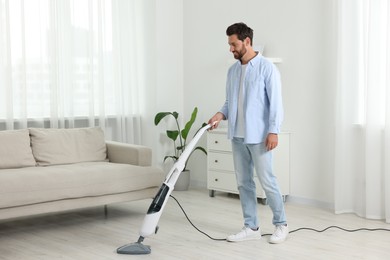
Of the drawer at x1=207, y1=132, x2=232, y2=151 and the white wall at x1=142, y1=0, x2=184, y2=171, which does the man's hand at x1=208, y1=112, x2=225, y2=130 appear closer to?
the drawer at x1=207, y1=132, x2=232, y2=151

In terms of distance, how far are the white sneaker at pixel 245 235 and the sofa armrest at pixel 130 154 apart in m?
1.18

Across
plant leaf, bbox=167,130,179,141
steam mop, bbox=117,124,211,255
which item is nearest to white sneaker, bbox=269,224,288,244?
steam mop, bbox=117,124,211,255

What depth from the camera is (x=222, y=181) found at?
5.83 metres

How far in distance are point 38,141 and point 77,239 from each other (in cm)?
106

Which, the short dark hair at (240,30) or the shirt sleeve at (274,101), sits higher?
the short dark hair at (240,30)

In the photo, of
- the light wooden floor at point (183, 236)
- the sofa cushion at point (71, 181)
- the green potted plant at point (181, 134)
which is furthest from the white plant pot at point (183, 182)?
A: the sofa cushion at point (71, 181)

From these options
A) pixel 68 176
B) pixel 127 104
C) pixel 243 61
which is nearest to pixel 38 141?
pixel 68 176

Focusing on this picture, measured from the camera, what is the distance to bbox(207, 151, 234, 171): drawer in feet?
18.9

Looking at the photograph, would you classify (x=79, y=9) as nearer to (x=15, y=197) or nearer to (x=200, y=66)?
(x=200, y=66)

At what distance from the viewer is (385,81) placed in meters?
4.83

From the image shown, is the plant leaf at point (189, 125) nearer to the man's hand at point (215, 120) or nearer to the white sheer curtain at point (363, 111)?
the white sheer curtain at point (363, 111)

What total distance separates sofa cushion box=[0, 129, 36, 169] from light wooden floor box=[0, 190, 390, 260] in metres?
0.45

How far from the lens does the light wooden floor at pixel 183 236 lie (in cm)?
390

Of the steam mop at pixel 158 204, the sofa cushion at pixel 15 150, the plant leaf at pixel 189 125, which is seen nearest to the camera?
the steam mop at pixel 158 204
